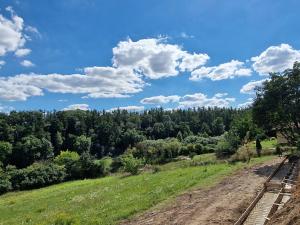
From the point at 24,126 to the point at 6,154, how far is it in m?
26.6

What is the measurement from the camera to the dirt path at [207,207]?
17.6 metres

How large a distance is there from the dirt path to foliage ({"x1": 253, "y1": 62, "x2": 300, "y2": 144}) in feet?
51.5

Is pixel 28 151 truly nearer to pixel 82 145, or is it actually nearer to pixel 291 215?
pixel 82 145

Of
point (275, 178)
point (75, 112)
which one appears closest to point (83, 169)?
point (275, 178)

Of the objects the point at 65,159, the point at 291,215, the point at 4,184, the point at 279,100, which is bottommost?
the point at 4,184

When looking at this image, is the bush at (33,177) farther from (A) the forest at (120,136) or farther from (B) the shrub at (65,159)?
(B) the shrub at (65,159)

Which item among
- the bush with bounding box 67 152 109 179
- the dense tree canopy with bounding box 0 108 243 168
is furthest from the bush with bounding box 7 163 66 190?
the dense tree canopy with bounding box 0 108 243 168

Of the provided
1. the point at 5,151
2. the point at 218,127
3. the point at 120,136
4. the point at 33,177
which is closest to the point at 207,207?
the point at 33,177

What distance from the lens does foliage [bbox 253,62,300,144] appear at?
1570 inches

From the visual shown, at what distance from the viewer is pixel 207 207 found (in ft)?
64.6

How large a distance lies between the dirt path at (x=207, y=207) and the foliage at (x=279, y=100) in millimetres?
15708

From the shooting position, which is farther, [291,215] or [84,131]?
[84,131]

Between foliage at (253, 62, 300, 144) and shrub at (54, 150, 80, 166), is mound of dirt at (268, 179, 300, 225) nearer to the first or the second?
foliage at (253, 62, 300, 144)

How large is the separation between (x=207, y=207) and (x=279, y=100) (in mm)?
24002
